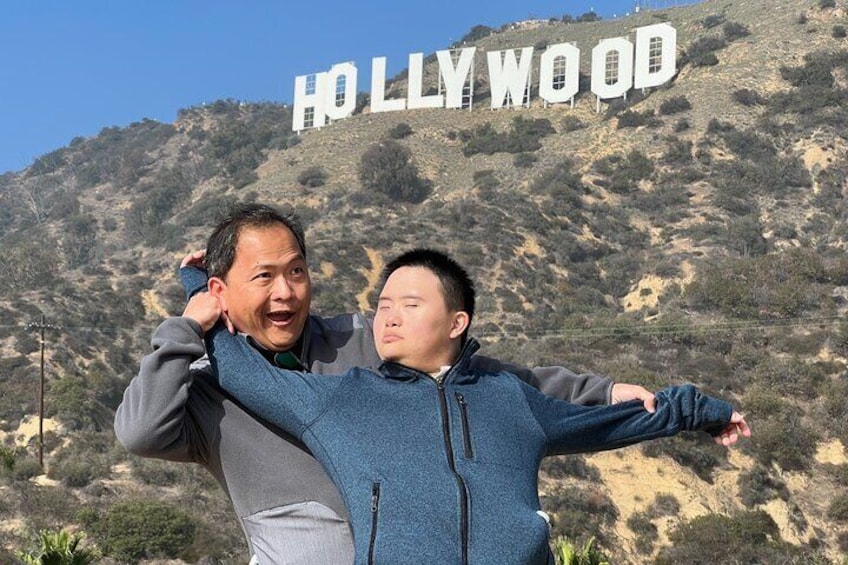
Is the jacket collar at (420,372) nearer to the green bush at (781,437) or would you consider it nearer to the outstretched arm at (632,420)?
the outstretched arm at (632,420)

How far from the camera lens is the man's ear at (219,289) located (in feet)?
9.30

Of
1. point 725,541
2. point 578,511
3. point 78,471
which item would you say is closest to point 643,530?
point 578,511

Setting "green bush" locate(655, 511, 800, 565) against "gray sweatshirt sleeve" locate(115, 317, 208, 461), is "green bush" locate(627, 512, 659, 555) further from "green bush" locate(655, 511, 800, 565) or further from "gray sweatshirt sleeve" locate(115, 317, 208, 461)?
"gray sweatshirt sleeve" locate(115, 317, 208, 461)

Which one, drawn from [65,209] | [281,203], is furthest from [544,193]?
[65,209]

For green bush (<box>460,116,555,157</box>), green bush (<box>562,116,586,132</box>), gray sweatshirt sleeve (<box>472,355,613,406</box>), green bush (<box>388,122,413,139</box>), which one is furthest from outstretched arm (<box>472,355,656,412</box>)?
green bush (<box>388,122,413,139</box>)

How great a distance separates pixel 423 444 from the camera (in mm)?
2494

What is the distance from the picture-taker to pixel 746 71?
5944 cm

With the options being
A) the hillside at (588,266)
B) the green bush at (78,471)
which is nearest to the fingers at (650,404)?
the hillside at (588,266)

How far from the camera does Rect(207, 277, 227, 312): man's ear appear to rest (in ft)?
9.30

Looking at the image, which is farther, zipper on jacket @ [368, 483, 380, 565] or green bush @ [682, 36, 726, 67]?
green bush @ [682, 36, 726, 67]

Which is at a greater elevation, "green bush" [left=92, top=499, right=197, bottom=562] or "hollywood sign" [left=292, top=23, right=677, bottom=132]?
"hollywood sign" [left=292, top=23, right=677, bottom=132]

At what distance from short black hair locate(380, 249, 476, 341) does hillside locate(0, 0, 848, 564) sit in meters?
19.3

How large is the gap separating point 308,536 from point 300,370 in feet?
1.67

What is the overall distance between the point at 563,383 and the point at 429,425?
0.76 metres
